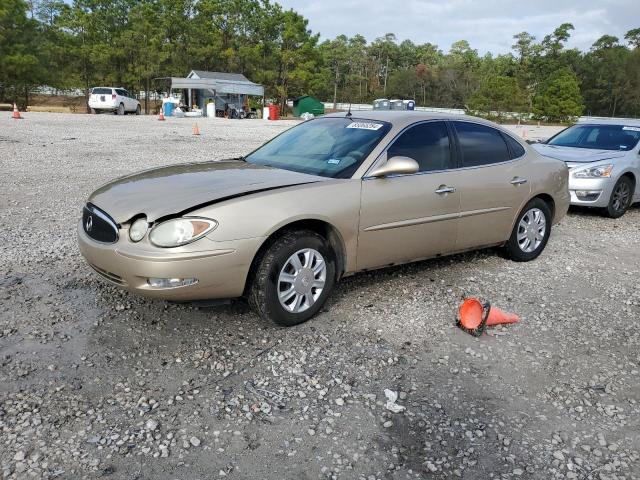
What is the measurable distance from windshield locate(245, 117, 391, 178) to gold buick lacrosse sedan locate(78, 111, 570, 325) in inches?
0.6

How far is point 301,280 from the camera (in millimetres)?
3957

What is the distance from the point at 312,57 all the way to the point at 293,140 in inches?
2030

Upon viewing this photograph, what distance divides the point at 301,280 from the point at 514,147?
10.00ft

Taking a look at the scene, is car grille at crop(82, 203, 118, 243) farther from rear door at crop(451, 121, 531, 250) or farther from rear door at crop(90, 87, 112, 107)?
rear door at crop(90, 87, 112, 107)

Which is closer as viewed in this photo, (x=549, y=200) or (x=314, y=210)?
(x=314, y=210)

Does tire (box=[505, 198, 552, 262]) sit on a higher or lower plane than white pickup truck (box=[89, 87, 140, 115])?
lower

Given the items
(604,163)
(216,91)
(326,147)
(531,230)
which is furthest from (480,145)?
(216,91)

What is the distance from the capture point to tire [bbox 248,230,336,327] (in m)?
3.75

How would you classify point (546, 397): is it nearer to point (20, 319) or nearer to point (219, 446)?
point (219, 446)

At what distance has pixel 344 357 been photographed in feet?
12.0

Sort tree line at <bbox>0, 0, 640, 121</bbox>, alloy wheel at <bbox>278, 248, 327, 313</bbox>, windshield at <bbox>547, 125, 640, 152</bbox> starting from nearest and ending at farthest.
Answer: alloy wheel at <bbox>278, 248, 327, 313</bbox> → windshield at <bbox>547, 125, 640, 152</bbox> → tree line at <bbox>0, 0, 640, 121</bbox>

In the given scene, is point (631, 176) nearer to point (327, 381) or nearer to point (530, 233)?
point (530, 233)

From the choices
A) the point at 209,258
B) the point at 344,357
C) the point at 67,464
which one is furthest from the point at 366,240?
the point at 67,464

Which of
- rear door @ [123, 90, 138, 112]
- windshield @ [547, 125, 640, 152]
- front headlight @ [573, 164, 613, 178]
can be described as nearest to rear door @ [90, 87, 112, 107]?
rear door @ [123, 90, 138, 112]
